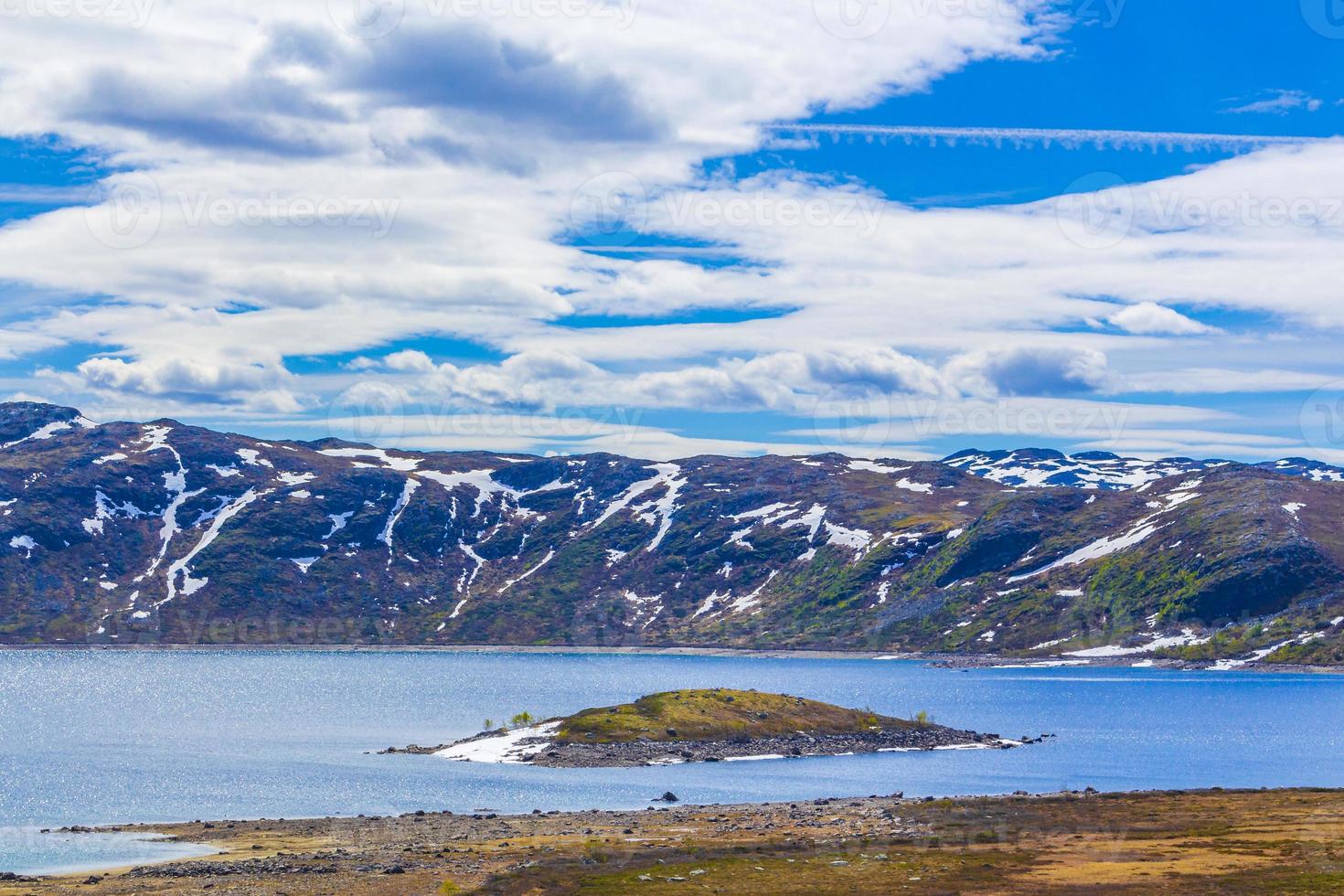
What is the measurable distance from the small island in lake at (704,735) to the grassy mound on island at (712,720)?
0.11 meters

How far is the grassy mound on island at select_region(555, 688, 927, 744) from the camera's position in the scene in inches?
6117

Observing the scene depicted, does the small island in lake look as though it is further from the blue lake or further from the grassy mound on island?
the blue lake

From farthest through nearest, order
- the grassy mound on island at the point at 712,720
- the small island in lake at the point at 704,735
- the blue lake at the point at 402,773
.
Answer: the grassy mound on island at the point at 712,720
the small island in lake at the point at 704,735
the blue lake at the point at 402,773

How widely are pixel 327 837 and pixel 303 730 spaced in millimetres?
88697

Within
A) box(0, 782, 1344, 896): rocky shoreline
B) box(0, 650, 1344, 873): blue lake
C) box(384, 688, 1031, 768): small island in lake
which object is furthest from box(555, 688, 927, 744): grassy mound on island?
box(0, 782, 1344, 896): rocky shoreline

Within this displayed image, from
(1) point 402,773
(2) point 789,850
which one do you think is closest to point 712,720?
(1) point 402,773

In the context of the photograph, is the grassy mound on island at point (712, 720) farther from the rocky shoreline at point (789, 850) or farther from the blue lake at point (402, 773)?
the rocky shoreline at point (789, 850)

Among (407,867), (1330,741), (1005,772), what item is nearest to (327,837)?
(407,867)

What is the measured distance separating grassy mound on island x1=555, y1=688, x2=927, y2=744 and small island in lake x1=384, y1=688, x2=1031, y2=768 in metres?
0.11

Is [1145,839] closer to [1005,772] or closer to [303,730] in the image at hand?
[1005,772]

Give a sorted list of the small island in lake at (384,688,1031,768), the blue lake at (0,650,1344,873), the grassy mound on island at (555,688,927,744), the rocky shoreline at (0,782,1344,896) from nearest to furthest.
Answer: the rocky shoreline at (0,782,1344,896) < the blue lake at (0,650,1344,873) < the small island in lake at (384,688,1031,768) < the grassy mound on island at (555,688,927,744)

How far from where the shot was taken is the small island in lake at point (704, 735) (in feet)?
485

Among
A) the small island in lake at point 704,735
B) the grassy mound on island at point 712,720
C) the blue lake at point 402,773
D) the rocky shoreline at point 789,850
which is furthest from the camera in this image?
the grassy mound on island at point 712,720

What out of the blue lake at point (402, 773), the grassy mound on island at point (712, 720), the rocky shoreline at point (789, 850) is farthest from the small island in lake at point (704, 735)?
the rocky shoreline at point (789, 850)
